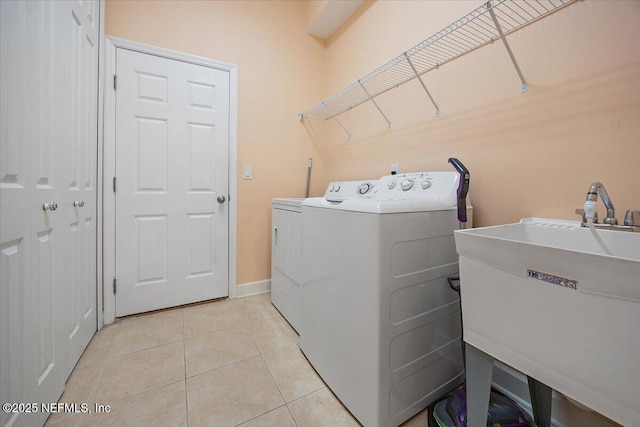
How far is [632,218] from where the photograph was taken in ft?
2.70

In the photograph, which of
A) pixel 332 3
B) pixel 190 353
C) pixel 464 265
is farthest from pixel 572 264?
pixel 332 3

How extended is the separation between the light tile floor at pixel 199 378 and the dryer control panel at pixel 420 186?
998 millimetres

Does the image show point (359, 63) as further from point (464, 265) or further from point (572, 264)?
point (572, 264)

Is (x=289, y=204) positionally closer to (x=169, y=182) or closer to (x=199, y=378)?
(x=169, y=182)

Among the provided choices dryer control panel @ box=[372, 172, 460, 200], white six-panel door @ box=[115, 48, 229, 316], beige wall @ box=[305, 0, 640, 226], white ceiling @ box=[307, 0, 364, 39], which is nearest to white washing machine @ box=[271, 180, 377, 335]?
dryer control panel @ box=[372, 172, 460, 200]

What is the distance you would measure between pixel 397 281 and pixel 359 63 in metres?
1.91

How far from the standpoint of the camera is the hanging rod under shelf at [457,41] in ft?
3.43

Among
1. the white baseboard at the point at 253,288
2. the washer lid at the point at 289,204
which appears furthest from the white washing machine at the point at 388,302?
the white baseboard at the point at 253,288

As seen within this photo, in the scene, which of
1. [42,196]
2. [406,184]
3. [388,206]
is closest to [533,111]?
[406,184]

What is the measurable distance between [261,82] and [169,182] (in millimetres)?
1188

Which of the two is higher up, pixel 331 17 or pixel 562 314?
pixel 331 17

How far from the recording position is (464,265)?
0.72m

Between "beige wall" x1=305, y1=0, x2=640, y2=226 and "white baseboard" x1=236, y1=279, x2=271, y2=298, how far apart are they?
5.13ft

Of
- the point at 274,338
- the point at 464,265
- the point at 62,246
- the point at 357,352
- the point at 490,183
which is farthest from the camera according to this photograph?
the point at 274,338
